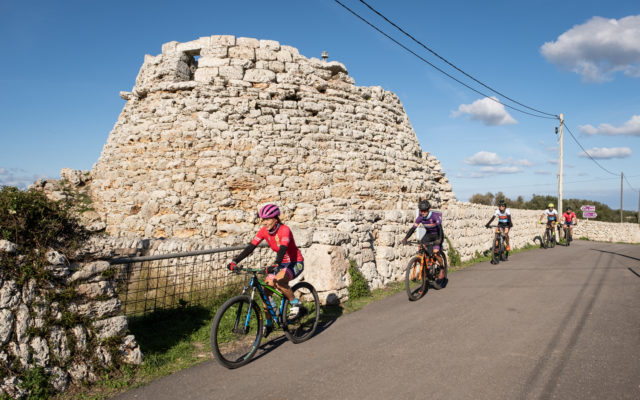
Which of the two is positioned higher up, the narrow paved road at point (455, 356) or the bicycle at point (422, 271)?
the bicycle at point (422, 271)

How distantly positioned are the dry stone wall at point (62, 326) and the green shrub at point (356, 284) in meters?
4.33

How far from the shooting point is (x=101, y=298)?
4293 mm

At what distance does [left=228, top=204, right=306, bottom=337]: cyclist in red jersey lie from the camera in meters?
5.13

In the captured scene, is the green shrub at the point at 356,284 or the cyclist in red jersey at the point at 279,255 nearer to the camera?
the cyclist in red jersey at the point at 279,255

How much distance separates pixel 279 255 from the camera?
5.03 metres

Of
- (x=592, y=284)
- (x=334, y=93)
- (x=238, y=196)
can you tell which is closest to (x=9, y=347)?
(x=238, y=196)

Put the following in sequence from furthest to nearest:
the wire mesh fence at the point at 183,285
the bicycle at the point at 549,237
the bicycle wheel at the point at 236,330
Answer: the bicycle at the point at 549,237
the wire mesh fence at the point at 183,285
the bicycle wheel at the point at 236,330

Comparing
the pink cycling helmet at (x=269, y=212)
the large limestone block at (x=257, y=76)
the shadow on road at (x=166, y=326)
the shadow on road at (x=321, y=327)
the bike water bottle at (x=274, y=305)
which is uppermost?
the large limestone block at (x=257, y=76)

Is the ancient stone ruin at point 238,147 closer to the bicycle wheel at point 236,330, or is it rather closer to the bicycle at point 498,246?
the bicycle at point 498,246

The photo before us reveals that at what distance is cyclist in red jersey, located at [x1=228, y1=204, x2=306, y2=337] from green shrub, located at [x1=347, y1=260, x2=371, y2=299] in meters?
2.37

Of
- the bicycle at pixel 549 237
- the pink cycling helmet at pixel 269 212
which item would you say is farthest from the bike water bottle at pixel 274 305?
the bicycle at pixel 549 237

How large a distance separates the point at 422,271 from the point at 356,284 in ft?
4.50

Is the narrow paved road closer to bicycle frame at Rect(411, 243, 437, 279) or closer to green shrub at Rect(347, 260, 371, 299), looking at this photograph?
green shrub at Rect(347, 260, 371, 299)

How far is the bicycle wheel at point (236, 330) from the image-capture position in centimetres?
445
